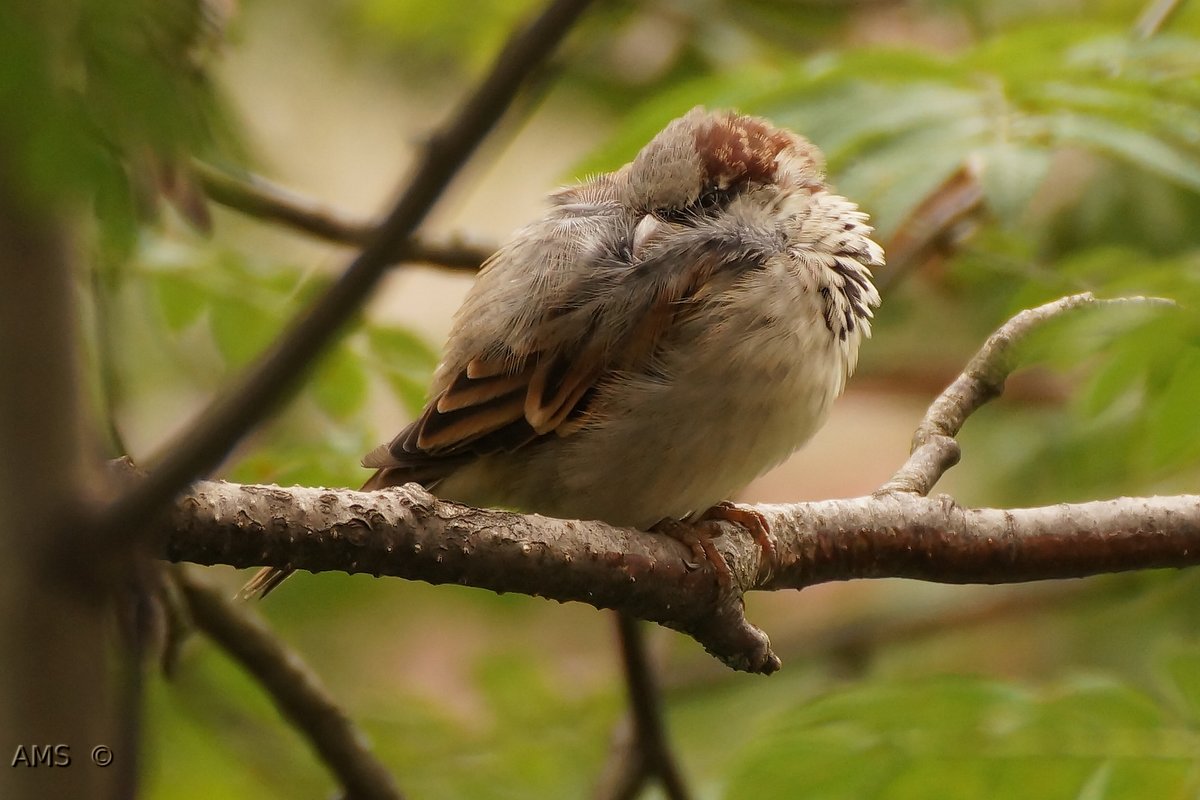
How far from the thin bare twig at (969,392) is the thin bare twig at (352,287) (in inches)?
69.4

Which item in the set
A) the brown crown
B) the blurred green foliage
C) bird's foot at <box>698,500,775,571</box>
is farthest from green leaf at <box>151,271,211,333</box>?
bird's foot at <box>698,500,775,571</box>

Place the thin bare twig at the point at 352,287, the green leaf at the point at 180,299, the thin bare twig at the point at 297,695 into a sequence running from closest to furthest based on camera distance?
1. the thin bare twig at the point at 352,287
2. the thin bare twig at the point at 297,695
3. the green leaf at the point at 180,299

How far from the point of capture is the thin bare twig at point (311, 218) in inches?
139

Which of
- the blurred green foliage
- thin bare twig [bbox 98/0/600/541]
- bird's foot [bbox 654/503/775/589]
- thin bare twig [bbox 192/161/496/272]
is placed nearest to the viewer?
thin bare twig [bbox 98/0/600/541]

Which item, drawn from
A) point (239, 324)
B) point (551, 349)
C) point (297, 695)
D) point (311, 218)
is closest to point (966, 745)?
point (551, 349)

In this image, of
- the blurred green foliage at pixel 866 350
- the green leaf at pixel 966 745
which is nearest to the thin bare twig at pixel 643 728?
the blurred green foliage at pixel 866 350

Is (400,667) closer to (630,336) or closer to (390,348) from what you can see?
(390,348)

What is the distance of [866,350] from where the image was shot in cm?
497

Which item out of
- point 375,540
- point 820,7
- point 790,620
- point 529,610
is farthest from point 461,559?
point 790,620

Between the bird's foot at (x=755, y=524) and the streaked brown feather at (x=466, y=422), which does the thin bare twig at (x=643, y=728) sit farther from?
the streaked brown feather at (x=466, y=422)

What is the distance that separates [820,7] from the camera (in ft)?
16.4

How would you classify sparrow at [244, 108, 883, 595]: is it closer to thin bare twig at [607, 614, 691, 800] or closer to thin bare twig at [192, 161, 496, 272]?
thin bare twig at [607, 614, 691, 800]

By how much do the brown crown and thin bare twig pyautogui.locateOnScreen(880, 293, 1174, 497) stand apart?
76 cm

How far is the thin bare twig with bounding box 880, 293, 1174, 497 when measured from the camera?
2775 millimetres
